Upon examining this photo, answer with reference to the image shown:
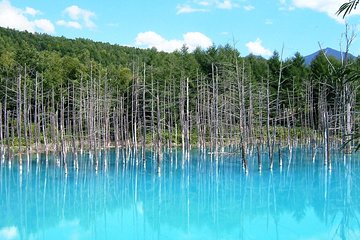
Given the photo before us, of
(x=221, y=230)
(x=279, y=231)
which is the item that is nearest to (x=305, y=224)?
(x=279, y=231)

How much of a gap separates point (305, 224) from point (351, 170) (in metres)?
12.8

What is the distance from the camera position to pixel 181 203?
1528cm

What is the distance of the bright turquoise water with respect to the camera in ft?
37.8

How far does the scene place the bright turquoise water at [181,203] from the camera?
11523 millimetres

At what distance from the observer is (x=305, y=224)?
1223 cm

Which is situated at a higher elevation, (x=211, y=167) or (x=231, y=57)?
(x=231, y=57)

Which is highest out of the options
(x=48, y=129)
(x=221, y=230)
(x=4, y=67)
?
(x=4, y=67)

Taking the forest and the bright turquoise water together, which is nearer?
the bright turquoise water

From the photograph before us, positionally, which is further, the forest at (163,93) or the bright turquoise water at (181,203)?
the forest at (163,93)

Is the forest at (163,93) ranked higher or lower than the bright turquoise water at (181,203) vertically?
higher

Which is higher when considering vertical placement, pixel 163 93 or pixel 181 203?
pixel 163 93

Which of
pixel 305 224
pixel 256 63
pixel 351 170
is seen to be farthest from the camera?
pixel 256 63

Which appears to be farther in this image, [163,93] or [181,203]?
[163,93]

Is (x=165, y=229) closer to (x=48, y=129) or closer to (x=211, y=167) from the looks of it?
(x=211, y=167)
